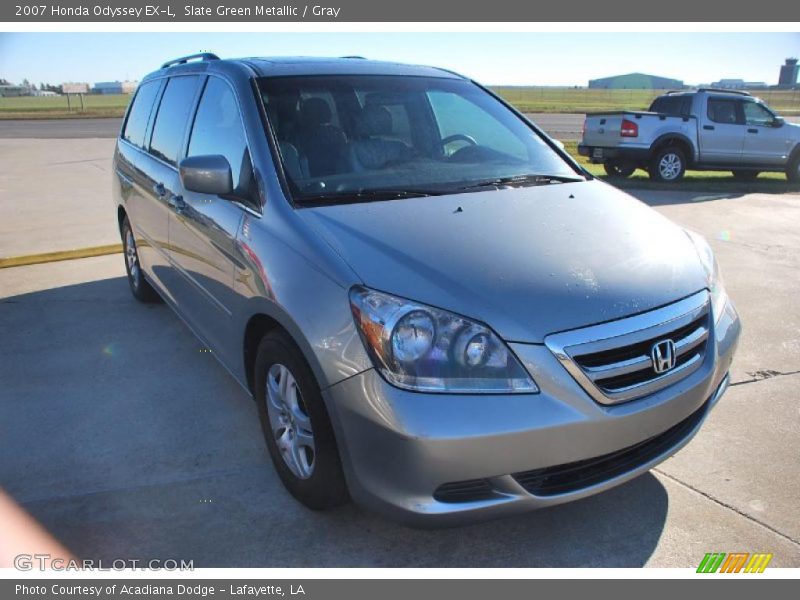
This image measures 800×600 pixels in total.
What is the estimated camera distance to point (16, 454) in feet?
10.6

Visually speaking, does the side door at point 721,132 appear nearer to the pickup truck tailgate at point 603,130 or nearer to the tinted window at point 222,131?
the pickup truck tailgate at point 603,130

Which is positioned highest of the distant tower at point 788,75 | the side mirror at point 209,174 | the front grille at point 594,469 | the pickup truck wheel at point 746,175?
the distant tower at point 788,75

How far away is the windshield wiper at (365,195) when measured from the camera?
281 cm

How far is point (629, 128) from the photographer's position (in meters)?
12.4

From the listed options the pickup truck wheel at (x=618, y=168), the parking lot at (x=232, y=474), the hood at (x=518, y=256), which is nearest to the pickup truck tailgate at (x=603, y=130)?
the pickup truck wheel at (x=618, y=168)

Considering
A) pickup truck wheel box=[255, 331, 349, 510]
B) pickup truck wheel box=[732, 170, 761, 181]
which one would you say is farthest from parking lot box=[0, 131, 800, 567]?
pickup truck wheel box=[732, 170, 761, 181]

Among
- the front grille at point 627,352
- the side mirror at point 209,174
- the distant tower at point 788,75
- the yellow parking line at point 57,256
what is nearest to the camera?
the front grille at point 627,352

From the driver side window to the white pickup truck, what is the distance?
9.60m

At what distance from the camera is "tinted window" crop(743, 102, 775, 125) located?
42.0 ft

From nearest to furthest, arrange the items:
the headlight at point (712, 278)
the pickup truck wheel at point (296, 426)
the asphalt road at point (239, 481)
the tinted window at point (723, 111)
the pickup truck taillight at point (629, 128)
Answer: the pickup truck wheel at point (296, 426), the asphalt road at point (239, 481), the headlight at point (712, 278), the pickup truck taillight at point (629, 128), the tinted window at point (723, 111)

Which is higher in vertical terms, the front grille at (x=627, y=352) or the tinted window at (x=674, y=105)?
the tinted window at (x=674, y=105)

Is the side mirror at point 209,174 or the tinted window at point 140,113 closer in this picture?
the side mirror at point 209,174

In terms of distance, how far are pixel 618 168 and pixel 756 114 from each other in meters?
2.76

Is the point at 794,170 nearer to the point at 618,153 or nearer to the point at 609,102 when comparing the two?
the point at 618,153
